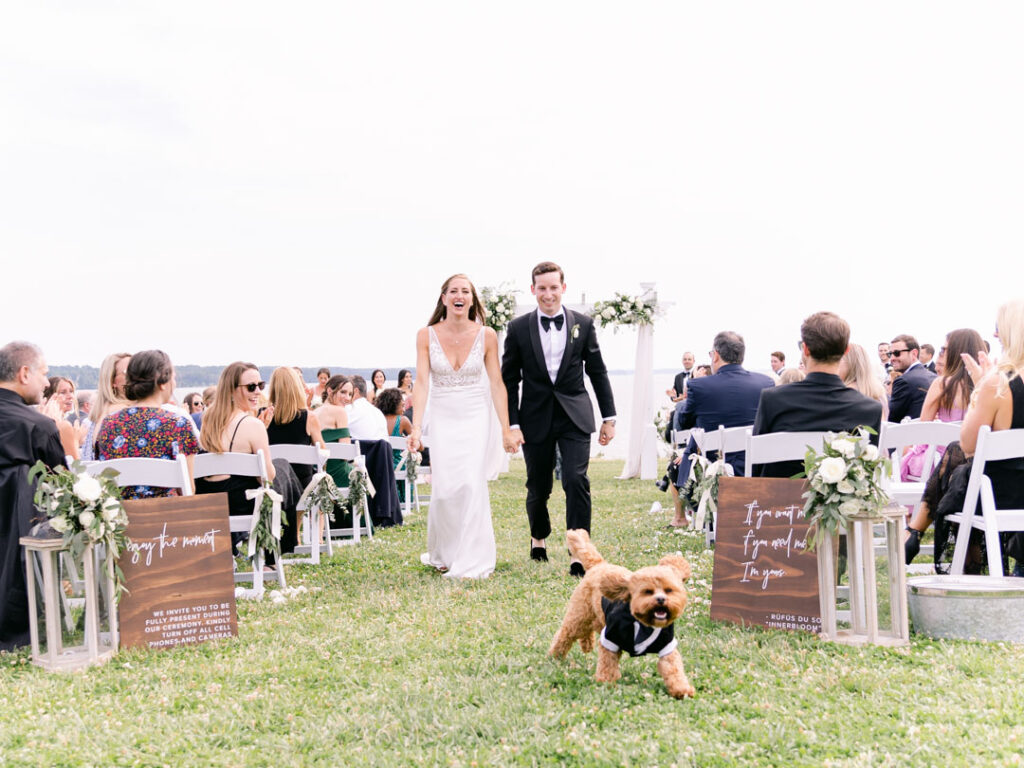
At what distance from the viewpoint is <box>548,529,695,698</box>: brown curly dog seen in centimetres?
328

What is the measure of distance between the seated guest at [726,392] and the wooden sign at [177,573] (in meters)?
4.51

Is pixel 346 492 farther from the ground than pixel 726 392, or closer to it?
closer to it

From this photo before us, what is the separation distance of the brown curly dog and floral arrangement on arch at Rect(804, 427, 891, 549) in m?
0.93

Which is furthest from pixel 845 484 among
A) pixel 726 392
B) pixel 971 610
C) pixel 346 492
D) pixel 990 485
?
pixel 346 492

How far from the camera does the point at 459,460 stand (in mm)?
6629

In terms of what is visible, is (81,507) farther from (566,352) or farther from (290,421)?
(290,421)

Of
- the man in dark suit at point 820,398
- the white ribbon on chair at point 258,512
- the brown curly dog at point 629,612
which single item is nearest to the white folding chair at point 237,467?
the white ribbon on chair at point 258,512

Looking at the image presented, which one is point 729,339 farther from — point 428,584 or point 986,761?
point 986,761

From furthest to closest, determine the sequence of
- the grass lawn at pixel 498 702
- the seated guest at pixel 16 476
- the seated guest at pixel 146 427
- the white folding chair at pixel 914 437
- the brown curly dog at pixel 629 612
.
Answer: the white folding chair at pixel 914 437
the seated guest at pixel 146 427
the seated guest at pixel 16 476
the brown curly dog at pixel 629 612
the grass lawn at pixel 498 702

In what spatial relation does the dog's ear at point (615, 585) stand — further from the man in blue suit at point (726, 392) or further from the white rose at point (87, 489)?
the man in blue suit at point (726, 392)

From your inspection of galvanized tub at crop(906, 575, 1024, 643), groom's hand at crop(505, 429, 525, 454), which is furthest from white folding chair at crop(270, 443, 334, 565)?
galvanized tub at crop(906, 575, 1024, 643)

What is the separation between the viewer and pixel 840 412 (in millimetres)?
4750

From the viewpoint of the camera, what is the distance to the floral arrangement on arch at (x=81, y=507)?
430 cm

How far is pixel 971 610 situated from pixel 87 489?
13.5 feet
